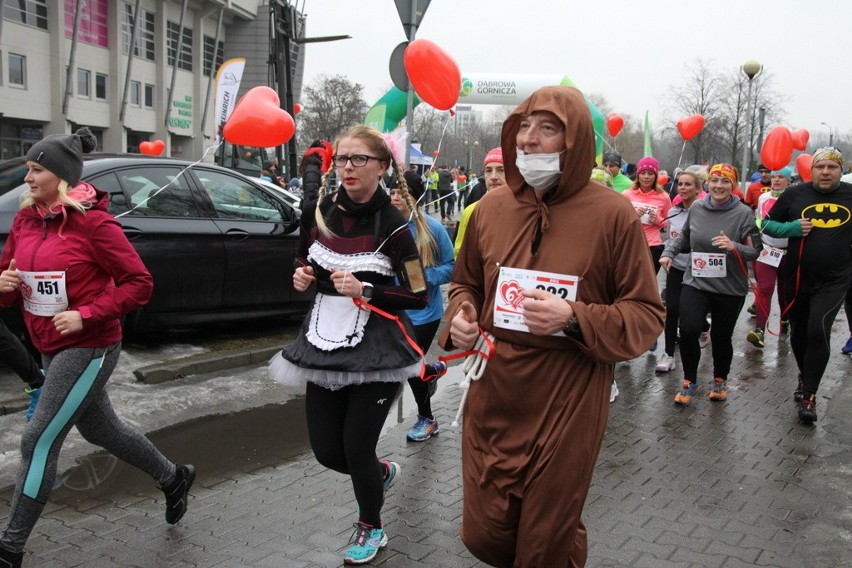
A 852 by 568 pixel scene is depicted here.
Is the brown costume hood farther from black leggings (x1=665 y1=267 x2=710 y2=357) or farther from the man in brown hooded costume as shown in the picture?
black leggings (x1=665 y1=267 x2=710 y2=357)

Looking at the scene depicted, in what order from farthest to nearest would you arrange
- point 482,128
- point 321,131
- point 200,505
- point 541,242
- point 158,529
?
point 482,128
point 321,131
point 200,505
point 158,529
point 541,242

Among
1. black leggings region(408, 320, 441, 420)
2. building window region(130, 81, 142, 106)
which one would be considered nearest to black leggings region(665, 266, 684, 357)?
black leggings region(408, 320, 441, 420)

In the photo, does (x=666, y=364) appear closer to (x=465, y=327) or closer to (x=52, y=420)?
(x=465, y=327)

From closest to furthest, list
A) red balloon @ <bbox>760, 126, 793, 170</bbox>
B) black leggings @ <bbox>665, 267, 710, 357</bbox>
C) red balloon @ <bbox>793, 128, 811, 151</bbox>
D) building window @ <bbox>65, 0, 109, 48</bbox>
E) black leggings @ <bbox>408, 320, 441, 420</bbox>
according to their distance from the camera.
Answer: black leggings @ <bbox>408, 320, 441, 420</bbox>, black leggings @ <bbox>665, 267, 710, 357</bbox>, red balloon @ <bbox>760, 126, 793, 170</bbox>, red balloon @ <bbox>793, 128, 811, 151</bbox>, building window @ <bbox>65, 0, 109, 48</bbox>

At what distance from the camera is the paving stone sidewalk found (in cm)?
397

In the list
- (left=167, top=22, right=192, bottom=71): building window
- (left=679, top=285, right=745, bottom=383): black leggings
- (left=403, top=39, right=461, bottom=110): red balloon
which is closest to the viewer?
(left=679, top=285, right=745, bottom=383): black leggings

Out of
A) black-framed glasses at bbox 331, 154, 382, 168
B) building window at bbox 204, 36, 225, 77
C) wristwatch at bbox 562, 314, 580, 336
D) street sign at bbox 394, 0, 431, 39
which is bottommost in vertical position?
wristwatch at bbox 562, 314, 580, 336

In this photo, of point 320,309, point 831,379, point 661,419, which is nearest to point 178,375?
point 320,309

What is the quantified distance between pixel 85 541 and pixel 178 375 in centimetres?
298

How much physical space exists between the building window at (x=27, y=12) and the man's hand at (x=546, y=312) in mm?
36682

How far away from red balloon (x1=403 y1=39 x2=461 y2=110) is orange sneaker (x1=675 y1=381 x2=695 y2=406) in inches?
127

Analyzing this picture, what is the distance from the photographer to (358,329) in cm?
378

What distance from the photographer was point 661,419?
654cm

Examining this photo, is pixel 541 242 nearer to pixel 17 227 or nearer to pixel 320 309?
pixel 320 309
